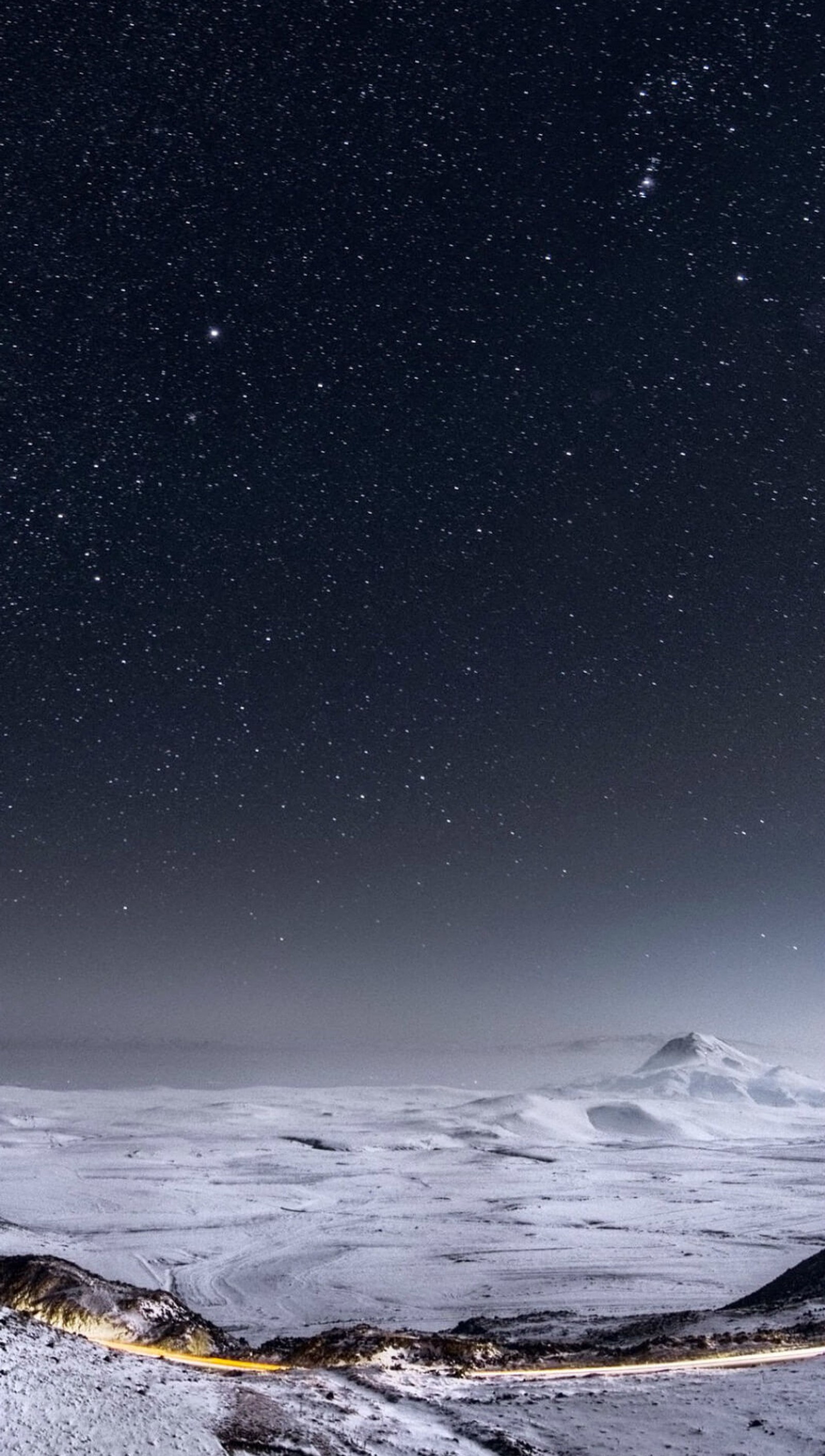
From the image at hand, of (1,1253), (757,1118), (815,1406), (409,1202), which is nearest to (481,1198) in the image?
(409,1202)

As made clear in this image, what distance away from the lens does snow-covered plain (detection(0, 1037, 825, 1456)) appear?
917cm

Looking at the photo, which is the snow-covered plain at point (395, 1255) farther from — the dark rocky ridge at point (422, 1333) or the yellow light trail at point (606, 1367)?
the dark rocky ridge at point (422, 1333)

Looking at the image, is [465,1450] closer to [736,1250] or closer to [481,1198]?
[736,1250]

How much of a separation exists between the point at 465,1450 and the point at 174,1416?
306cm

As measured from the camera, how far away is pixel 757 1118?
17000cm

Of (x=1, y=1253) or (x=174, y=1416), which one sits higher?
(x=174, y=1416)

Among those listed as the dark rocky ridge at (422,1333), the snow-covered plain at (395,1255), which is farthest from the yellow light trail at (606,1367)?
the snow-covered plain at (395,1255)

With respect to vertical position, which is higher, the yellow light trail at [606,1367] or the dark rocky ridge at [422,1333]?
the yellow light trail at [606,1367]

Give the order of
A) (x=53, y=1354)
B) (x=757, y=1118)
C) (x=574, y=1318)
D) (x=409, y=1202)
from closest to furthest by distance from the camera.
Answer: (x=53, y=1354)
(x=574, y=1318)
(x=409, y=1202)
(x=757, y=1118)

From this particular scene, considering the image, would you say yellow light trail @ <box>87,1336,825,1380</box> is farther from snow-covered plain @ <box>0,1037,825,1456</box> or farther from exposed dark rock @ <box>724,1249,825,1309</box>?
exposed dark rock @ <box>724,1249,825,1309</box>

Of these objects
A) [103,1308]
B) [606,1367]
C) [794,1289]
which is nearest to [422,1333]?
[606,1367]

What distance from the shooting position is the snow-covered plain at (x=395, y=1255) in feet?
30.1

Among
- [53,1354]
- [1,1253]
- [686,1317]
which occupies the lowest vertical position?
[1,1253]

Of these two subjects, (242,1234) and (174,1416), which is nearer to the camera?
(174,1416)
